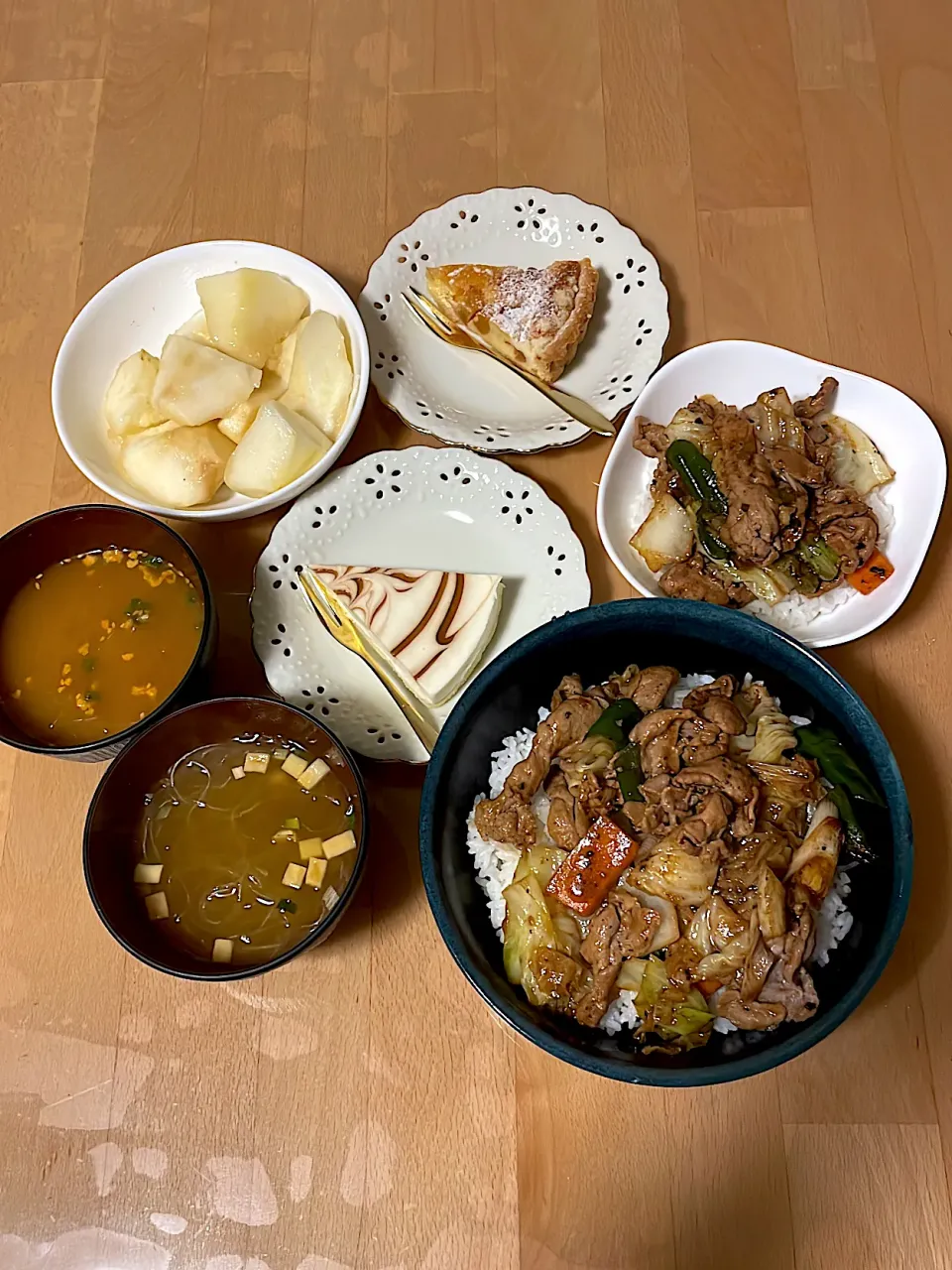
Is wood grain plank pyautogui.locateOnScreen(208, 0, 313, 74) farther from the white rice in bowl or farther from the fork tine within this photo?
the white rice in bowl

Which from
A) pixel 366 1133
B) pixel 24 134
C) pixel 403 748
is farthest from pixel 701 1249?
pixel 24 134

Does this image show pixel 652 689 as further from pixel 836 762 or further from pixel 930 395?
pixel 930 395

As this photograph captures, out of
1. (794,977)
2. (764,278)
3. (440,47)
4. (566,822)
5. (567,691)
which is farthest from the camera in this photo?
(440,47)

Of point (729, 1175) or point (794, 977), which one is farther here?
point (729, 1175)

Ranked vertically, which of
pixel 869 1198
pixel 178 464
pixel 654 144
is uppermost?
pixel 654 144

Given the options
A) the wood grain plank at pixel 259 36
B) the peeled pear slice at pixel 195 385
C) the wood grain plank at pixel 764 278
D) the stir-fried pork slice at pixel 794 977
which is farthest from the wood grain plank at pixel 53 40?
the stir-fried pork slice at pixel 794 977

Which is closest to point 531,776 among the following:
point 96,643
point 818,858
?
point 818,858

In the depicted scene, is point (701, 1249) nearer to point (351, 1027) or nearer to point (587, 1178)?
point (587, 1178)

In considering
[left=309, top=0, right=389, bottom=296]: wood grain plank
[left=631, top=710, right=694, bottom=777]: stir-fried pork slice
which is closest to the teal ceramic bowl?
[left=631, top=710, right=694, bottom=777]: stir-fried pork slice
